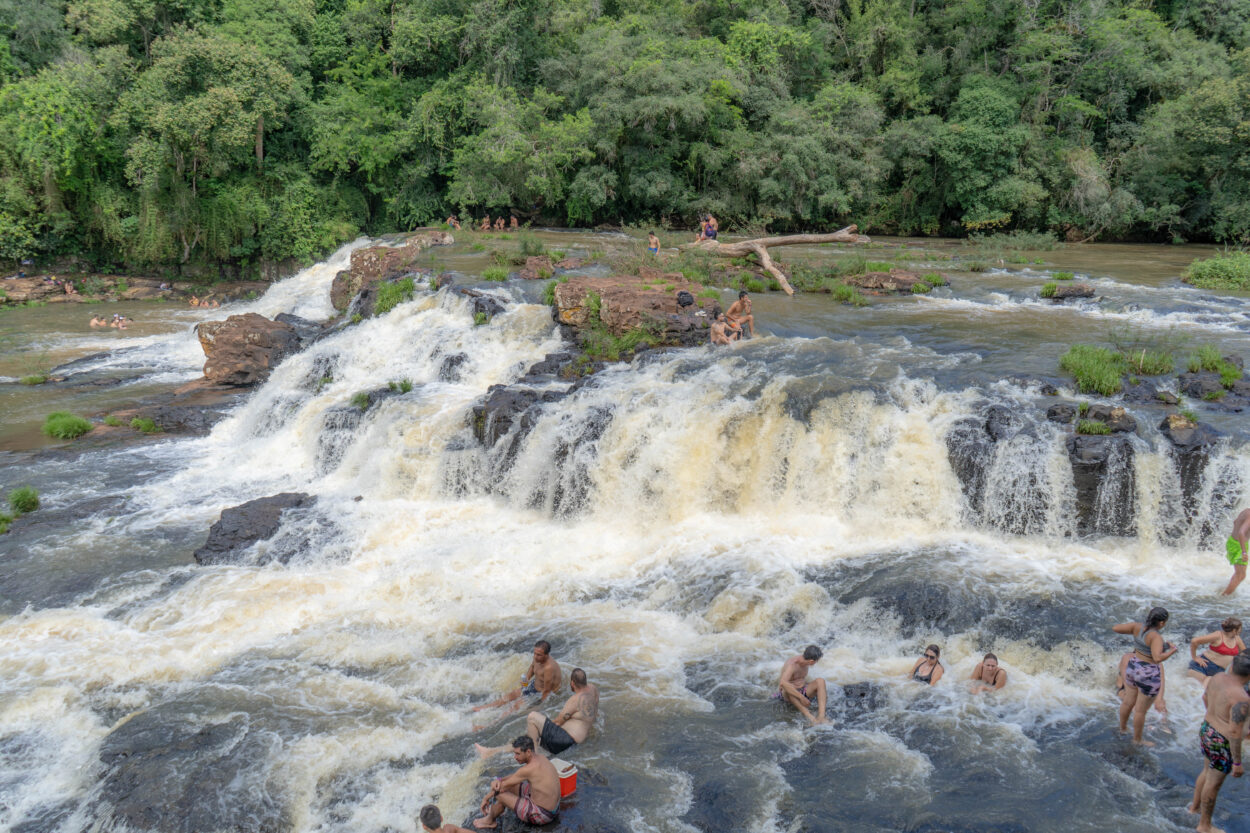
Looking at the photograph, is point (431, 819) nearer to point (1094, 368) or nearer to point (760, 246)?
point (1094, 368)

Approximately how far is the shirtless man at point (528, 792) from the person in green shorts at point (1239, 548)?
761 cm

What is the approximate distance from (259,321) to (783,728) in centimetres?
1639

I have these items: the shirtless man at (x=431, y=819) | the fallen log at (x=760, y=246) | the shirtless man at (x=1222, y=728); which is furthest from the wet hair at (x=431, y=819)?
the fallen log at (x=760, y=246)

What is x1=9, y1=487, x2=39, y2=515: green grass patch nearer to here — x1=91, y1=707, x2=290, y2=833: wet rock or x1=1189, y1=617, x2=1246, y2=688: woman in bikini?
x1=91, y1=707, x2=290, y2=833: wet rock

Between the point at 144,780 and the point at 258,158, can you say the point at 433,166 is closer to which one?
the point at 258,158

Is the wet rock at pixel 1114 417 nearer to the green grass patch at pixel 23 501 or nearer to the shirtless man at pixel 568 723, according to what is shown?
the shirtless man at pixel 568 723

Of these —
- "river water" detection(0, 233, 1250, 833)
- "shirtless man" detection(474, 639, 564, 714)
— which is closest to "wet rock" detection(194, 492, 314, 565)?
"river water" detection(0, 233, 1250, 833)

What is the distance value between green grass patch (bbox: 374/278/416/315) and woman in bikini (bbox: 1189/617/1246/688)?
16210 mm

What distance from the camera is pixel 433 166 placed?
29781 millimetres

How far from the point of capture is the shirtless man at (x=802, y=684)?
750 cm

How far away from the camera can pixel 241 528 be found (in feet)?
37.0

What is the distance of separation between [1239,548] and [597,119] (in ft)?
75.6

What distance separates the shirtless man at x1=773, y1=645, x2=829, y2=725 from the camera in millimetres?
7500


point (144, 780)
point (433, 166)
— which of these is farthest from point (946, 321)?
point (433, 166)
